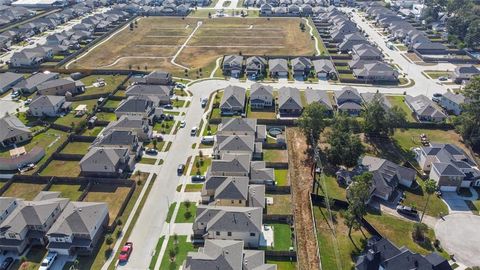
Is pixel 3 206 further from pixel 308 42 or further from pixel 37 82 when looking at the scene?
pixel 308 42

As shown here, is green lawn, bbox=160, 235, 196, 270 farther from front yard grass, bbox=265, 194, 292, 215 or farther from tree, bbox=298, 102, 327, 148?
tree, bbox=298, 102, 327, 148

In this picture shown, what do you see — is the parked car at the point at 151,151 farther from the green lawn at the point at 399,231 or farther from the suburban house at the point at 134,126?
the green lawn at the point at 399,231

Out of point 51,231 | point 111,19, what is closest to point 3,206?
point 51,231

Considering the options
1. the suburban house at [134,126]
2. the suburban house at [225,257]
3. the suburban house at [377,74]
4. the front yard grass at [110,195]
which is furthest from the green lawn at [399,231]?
the suburban house at [377,74]

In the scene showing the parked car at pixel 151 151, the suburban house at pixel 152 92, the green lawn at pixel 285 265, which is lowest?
the green lawn at pixel 285 265

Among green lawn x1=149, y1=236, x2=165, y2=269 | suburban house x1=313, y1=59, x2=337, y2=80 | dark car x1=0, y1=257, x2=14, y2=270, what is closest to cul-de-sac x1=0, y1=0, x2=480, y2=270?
green lawn x1=149, y1=236, x2=165, y2=269

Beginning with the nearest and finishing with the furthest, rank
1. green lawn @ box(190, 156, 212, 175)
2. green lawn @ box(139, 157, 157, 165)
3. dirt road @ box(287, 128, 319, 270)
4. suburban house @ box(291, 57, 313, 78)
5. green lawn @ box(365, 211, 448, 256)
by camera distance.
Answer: dirt road @ box(287, 128, 319, 270) → green lawn @ box(365, 211, 448, 256) → green lawn @ box(190, 156, 212, 175) → green lawn @ box(139, 157, 157, 165) → suburban house @ box(291, 57, 313, 78)
